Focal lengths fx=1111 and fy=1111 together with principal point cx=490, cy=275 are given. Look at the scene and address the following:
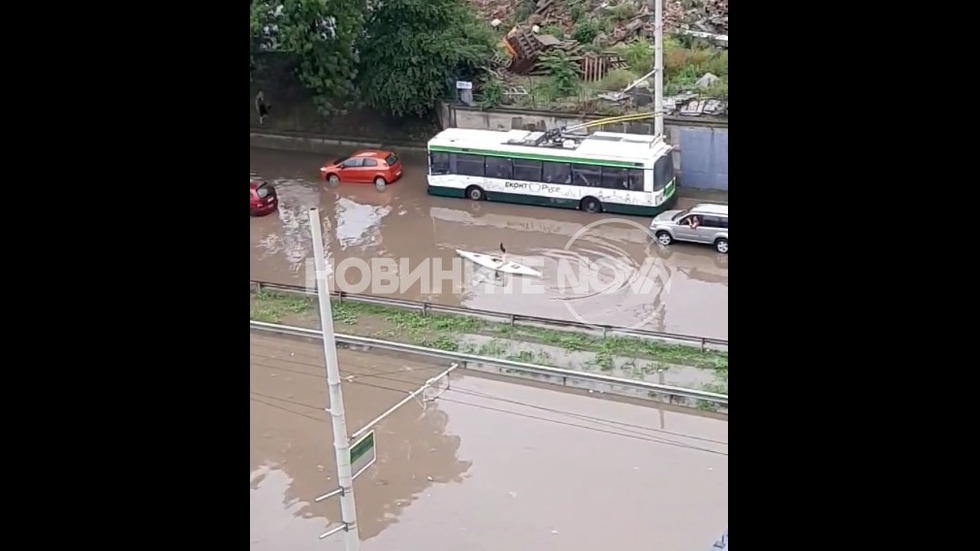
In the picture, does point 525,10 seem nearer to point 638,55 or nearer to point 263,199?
point 638,55

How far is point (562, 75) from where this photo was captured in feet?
51.3

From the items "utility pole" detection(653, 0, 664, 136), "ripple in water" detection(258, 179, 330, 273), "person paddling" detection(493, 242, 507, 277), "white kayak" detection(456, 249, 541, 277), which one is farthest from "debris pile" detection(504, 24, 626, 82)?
"white kayak" detection(456, 249, 541, 277)

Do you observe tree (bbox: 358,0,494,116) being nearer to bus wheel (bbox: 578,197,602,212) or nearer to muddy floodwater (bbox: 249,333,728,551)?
bus wheel (bbox: 578,197,602,212)

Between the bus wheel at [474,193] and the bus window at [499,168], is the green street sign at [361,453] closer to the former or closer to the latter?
Answer: the bus window at [499,168]

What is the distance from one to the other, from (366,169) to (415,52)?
7.22 feet

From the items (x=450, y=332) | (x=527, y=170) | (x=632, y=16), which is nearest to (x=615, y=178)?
(x=527, y=170)
